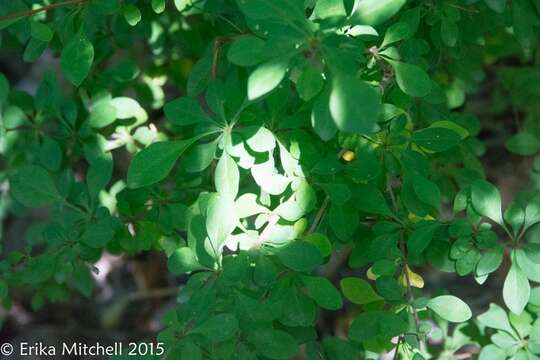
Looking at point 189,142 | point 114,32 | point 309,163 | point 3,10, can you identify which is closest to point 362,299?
point 309,163

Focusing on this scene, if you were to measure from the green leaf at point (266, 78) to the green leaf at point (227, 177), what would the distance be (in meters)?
0.25

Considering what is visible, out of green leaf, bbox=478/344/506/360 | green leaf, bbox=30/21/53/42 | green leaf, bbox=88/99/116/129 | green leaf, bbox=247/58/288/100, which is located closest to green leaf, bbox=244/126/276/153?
green leaf, bbox=247/58/288/100

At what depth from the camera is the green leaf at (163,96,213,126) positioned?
130 centimetres

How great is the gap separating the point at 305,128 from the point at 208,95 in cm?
20

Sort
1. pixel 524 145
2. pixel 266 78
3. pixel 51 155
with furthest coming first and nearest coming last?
pixel 524 145
pixel 51 155
pixel 266 78

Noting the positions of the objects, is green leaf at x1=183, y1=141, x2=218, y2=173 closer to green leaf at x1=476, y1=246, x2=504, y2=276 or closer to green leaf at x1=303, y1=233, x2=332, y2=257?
green leaf at x1=303, y1=233, x2=332, y2=257

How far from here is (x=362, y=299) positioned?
55.8 inches

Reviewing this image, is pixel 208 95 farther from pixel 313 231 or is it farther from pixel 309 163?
pixel 313 231

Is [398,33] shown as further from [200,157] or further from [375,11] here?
[200,157]

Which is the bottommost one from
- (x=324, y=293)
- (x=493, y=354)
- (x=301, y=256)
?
(x=493, y=354)

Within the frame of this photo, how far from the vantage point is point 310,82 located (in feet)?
3.45

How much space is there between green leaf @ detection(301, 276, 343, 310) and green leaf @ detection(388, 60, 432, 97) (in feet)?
1.23

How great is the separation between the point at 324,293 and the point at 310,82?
1.38ft

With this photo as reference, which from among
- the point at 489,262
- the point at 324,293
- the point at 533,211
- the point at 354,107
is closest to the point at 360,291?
the point at 324,293
